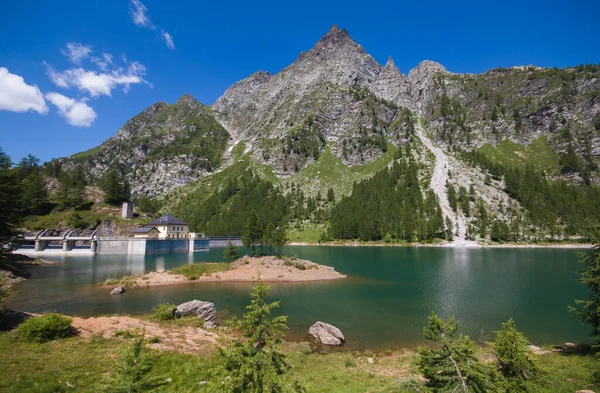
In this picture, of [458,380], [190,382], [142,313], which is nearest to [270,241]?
[142,313]

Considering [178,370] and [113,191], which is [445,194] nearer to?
[178,370]

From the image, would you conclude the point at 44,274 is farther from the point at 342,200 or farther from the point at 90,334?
the point at 342,200

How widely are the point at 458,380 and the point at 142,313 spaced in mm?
29220

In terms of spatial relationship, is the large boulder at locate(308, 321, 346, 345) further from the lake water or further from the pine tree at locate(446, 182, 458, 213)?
the pine tree at locate(446, 182, 458, 213)

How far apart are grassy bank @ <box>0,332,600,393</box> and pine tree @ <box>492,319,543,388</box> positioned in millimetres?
692

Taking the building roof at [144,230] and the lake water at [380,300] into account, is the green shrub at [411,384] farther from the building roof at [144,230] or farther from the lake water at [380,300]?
the building roof at [144,230]

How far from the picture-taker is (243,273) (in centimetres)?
5147

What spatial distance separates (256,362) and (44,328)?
54.4 feet

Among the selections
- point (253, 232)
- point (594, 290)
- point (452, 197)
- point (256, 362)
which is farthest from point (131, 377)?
point (452, 197)

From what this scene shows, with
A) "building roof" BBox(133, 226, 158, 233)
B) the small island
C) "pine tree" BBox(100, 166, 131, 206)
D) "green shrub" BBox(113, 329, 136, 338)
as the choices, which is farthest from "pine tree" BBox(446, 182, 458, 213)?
"pine tree" BBox(100, 166, 131, 206)

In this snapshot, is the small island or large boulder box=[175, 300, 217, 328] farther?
the small island

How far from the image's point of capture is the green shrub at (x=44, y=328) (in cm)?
1543

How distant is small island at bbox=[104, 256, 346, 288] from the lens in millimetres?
44688

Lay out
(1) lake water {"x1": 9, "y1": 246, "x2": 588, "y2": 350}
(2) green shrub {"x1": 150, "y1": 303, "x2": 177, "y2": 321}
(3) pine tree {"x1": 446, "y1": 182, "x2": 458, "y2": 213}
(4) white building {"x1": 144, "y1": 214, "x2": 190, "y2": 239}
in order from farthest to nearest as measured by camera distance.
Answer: (3) pine tree {"x1": 446, "y1": 182, "x2": 458, "y2": 213} → (4) white building {"x1": 144, "y1": 214, "x2": 190, "y2": 239} → (1) lake water {"x1": 9, "y1": 246, "x2": 588, "y2": 350} → (2) green shrub {"x1": 150, "y1": 303, "x2": 177, "y2": 321}
